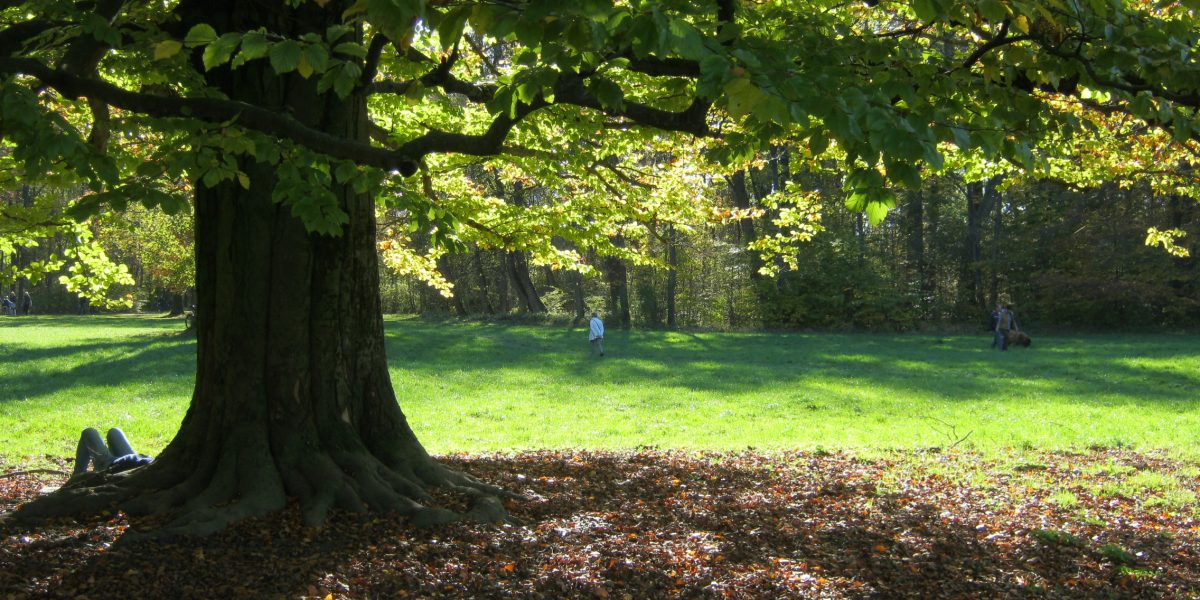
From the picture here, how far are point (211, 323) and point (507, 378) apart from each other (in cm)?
1359

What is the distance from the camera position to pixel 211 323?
18.6ft

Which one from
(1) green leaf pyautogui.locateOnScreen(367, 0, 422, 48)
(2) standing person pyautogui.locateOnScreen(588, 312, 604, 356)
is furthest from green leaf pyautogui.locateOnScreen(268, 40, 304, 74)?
(2) standing person pyautogui.locateOnScreen(588, 312, 604, 356)

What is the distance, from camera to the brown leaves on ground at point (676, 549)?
4348 millimetres

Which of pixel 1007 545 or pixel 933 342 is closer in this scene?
pixel 1007 545

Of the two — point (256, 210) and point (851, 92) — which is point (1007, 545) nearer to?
point (851, 92)

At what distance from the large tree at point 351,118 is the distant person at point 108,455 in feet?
0.99

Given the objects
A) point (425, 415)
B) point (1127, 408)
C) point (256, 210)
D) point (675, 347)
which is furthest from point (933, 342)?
point (256, 210)

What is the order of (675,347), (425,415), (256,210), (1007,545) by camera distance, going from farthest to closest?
1. (675,347)
2. (425,415)
3. (256,210)
4. (1007,545)

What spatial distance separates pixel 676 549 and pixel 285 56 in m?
3.32

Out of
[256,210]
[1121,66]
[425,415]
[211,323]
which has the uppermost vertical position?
[1121,66]

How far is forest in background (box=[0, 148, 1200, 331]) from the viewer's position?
98.6ft

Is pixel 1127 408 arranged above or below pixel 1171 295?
below

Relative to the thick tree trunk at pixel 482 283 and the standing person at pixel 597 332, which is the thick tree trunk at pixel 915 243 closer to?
the standing person at pixel 597 332

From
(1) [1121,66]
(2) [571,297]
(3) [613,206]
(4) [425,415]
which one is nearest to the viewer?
(1) [1121,66]
